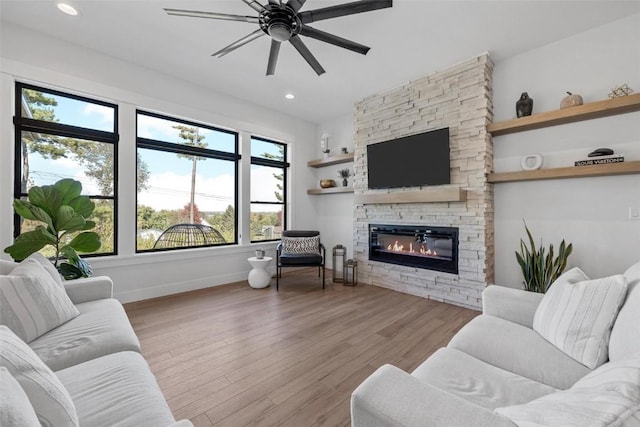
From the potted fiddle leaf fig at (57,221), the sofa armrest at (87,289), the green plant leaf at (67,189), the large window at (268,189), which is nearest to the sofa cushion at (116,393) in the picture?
the sofa armrest at (87,289)

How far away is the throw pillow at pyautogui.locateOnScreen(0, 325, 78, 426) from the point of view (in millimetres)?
724

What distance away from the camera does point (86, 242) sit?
8.13ft

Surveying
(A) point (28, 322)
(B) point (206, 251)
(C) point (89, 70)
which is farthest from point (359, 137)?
(A) point (28, 322)

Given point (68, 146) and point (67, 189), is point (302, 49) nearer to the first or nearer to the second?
point (67, 189)

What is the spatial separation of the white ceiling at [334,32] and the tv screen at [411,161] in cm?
89

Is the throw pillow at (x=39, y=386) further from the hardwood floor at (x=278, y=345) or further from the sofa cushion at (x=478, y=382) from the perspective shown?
the sofa cushion at (x=478, y=382)

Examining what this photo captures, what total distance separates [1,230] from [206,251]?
202cm

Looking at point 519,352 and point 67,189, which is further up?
point 67,189

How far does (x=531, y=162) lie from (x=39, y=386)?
4.07 metres

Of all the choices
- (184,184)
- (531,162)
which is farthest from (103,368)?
(531,162)

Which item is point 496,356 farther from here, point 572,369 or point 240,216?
point 240,216

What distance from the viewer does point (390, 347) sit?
225 centimetres

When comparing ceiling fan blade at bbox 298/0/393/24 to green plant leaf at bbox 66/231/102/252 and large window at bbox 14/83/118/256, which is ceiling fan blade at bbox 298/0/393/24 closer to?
green plant leaf at bbox 66/231/102/252

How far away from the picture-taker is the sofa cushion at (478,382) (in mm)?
1028
